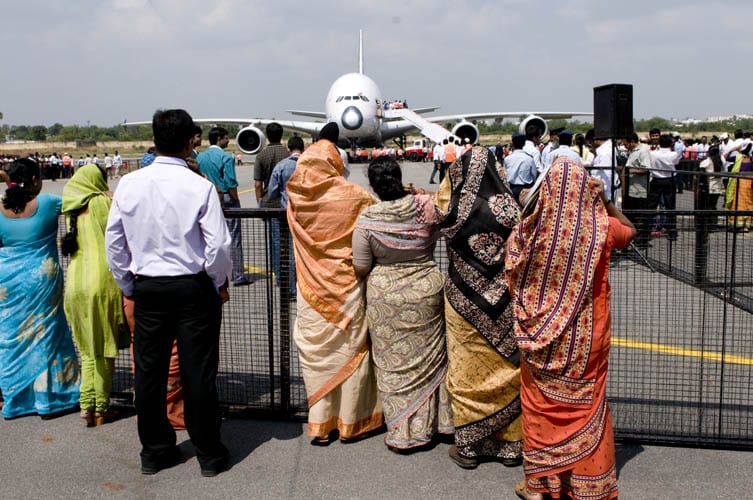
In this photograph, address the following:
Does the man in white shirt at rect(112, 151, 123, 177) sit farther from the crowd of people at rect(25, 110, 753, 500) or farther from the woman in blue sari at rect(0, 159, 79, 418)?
the crowd of people at rect(25, 110, 753, 500)

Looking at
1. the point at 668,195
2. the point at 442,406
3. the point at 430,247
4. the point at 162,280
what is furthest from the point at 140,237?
the point at 668,195

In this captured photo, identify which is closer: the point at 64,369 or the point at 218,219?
the point at 218,219

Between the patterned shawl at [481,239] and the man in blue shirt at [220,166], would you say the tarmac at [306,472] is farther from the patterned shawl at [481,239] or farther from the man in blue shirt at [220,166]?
the man in blue shirt at [220,166]

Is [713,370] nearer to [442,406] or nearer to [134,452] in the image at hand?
[442,406]

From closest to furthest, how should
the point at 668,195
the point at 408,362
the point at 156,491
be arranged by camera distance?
the point at 156,491 < the point at 408,362 < the point at 668,195

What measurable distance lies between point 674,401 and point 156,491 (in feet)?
10.6

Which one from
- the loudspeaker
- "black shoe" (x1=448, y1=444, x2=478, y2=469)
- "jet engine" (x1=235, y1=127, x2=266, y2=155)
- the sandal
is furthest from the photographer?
"jet engine" (x1=235, y1=127, x2=266, y2=155)

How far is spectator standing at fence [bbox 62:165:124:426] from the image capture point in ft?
14.9

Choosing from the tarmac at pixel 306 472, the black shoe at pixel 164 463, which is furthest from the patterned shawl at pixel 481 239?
the black shoe at pixel 164 463

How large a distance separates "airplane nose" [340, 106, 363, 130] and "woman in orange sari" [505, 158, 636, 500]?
3196 cm

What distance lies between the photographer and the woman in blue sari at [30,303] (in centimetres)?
469

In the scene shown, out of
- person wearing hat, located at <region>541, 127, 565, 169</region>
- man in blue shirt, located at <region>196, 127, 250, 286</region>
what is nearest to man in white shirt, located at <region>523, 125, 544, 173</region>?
person wearing hat, located at <region>541, 127, 565, 169</region>

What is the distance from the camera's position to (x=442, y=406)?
4.21 metres

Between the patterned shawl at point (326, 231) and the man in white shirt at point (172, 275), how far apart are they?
20.2 inches
